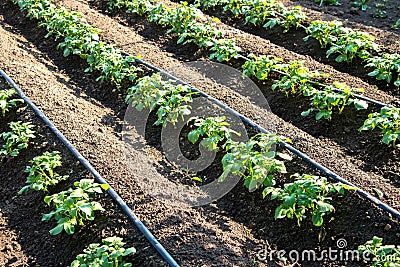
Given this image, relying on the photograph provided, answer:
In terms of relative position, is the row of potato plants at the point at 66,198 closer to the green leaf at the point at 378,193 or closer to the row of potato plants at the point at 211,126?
the row of potato plants at the point at 211,126

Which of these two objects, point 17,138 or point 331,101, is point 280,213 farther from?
point 17,138

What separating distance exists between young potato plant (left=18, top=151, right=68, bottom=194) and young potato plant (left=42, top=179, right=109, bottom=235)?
37 cm

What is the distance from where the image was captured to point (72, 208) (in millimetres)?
Answer: 3918

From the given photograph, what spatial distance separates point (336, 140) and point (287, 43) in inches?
90.0

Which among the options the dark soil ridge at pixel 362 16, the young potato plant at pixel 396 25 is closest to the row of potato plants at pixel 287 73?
the dark soil ridge at pixel 362 16

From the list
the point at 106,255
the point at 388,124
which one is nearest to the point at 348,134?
the point at 388,124

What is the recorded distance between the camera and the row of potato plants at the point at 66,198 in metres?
3.54

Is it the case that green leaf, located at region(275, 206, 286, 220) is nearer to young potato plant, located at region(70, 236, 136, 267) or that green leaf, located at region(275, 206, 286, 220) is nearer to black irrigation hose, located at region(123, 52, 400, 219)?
black irrigation hose, located at region(123, 52, 400, 219)

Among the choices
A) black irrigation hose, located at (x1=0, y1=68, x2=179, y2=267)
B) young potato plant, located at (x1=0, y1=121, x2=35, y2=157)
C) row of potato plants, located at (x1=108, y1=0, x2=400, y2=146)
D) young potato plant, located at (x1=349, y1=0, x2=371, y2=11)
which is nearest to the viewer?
black irrigation hose, located at (x1=0, y1=68, x2=179, y2=267)

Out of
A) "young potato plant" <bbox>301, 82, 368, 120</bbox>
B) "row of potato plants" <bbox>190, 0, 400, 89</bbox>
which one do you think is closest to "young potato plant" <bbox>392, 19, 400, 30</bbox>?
"row of potato plants" <bbox>190, 0, 400, 89</bbox>

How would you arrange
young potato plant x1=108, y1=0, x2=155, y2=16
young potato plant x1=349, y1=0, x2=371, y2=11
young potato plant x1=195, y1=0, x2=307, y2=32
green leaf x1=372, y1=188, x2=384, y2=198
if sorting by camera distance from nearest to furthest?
green leaf x1=372, y1=188, x2=384, y2=198 → young potato plant x1=195, y1=0, x2=307, y2=32 → young potato plant x1=108, y1=0, x2=155, y2=16 → young potato plant x1=349, y1=0, x2=371, y2=11

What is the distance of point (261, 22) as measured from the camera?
7352 mm

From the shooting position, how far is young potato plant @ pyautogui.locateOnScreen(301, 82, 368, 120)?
4.97 meters

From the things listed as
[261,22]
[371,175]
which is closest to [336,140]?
[371,175]
